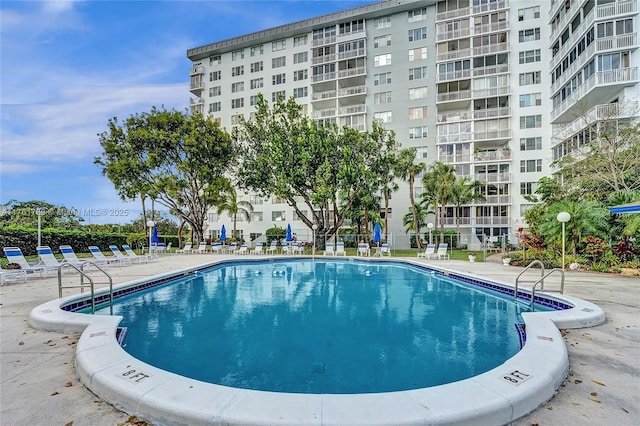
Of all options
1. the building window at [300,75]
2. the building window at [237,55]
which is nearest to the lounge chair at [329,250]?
the building window at [300,75]

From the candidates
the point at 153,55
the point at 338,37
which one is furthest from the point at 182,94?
the point at 153,55

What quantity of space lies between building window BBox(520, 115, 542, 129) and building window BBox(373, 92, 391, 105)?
13101 millimetres

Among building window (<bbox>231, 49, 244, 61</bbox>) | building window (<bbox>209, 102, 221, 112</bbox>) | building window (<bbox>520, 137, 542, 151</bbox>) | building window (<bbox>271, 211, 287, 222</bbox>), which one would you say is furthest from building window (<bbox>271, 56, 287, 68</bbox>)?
building window (<bbox>520, 137, 542, 151</bbox>)

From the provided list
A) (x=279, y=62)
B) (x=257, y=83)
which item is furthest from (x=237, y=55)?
(x=279, y=62)

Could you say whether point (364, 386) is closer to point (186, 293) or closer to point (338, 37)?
point (186, 293)

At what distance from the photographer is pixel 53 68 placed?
15414mm

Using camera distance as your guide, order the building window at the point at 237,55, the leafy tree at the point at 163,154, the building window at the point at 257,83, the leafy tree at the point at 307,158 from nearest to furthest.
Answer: the leafy tree at the point at 307,158, the leafy tree at the point at 163,154, the building window at the point at 257,83, the building window at the point at 237,55

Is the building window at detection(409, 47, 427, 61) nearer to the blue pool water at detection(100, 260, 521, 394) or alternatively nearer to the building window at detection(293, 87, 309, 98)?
the building window at detection(293, 87, 309, 98)

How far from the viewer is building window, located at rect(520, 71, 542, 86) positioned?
3212cm

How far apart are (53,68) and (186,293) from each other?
13.1 metres

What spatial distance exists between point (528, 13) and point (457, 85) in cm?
878

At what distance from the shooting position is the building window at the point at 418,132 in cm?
3494

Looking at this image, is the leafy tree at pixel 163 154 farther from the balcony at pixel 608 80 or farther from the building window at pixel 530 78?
the building window at pixel 530 78

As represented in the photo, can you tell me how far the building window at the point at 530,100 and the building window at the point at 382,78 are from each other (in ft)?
42.9
